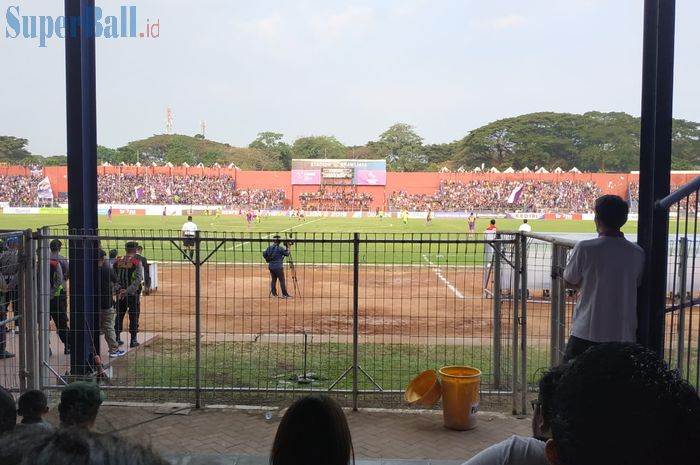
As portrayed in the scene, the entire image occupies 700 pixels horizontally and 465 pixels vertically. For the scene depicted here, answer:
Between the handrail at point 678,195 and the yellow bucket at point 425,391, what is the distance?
3.03 metres

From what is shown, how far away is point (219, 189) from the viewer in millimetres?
68500

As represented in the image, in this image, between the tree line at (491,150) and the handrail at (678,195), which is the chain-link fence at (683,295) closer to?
the handrail at (678,195)

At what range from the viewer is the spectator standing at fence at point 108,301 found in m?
8.37

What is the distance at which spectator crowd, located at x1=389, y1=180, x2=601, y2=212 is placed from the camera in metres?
65.6

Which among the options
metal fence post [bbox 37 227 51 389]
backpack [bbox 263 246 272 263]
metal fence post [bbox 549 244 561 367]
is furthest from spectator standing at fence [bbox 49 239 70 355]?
metal fence post [bbox 549 244 561 367]

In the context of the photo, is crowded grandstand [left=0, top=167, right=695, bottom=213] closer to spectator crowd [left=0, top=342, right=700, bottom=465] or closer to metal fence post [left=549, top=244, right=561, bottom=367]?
metal fence post [left=549, top=244, right=561, bottom=367]

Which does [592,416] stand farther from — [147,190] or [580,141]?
[580,141]

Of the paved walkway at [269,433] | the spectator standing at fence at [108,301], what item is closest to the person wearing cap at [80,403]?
the paved walkway at [269,433]

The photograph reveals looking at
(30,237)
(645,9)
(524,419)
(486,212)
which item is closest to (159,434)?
(30,237)

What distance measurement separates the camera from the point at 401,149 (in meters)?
106

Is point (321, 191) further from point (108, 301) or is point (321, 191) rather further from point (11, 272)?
point (11, 272)

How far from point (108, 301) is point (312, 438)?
285 inches

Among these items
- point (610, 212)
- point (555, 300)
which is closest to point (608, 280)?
point (610, 212)

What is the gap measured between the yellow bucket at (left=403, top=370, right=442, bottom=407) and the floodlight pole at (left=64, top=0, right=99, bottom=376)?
12.8 ft
